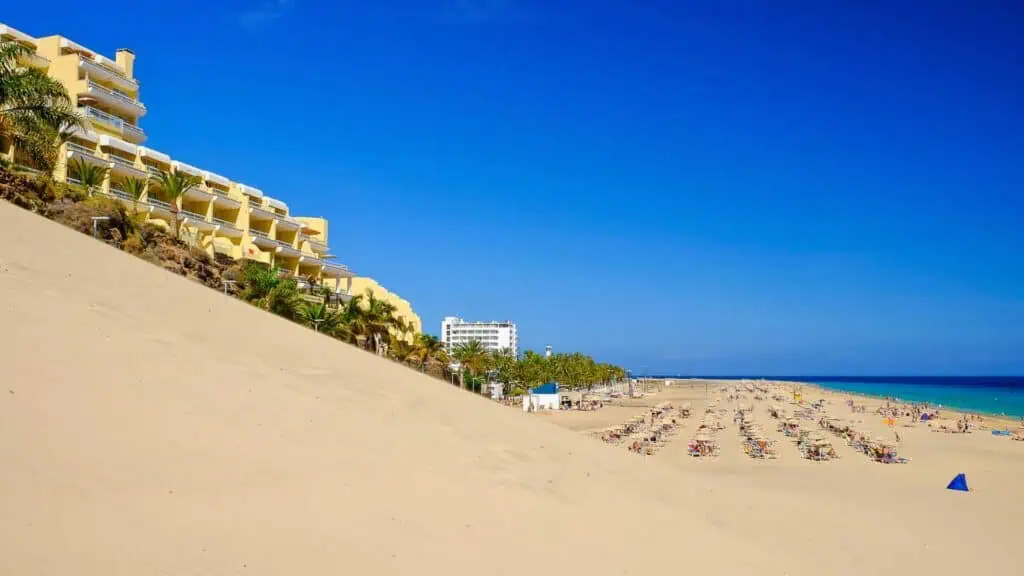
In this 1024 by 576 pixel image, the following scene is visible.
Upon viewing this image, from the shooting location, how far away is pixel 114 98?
119 ft

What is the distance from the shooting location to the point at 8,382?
228 inches

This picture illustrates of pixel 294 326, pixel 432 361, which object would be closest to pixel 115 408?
pixel 294 326

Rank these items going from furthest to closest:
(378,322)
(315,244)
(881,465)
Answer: (315,244), (378,322), (881,465)

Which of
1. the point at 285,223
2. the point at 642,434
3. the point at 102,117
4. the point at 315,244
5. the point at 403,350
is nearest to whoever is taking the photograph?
the point at 102,117

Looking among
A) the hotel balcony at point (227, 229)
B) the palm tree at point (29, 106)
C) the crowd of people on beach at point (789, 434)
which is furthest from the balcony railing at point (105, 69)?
the crowd of people on beach at point (789, 434)

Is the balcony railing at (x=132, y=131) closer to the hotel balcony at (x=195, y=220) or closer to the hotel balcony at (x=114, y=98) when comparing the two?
the hotel balcony at (x=114, y=98)

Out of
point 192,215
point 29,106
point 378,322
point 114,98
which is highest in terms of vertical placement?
point 114,98

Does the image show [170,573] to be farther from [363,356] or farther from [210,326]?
[363,356]

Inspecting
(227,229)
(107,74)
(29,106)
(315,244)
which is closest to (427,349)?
(315,244)

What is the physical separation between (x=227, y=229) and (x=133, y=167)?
230 inches

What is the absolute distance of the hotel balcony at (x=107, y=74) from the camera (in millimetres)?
35406

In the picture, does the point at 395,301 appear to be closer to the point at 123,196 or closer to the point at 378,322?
the point at 378,322

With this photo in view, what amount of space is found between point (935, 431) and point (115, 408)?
1854 inches

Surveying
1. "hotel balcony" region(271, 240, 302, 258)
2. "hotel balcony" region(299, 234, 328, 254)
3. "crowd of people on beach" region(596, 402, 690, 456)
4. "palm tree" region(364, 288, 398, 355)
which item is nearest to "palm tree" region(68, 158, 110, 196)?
"hotel balcony" region(271, 240, 302, 258)
